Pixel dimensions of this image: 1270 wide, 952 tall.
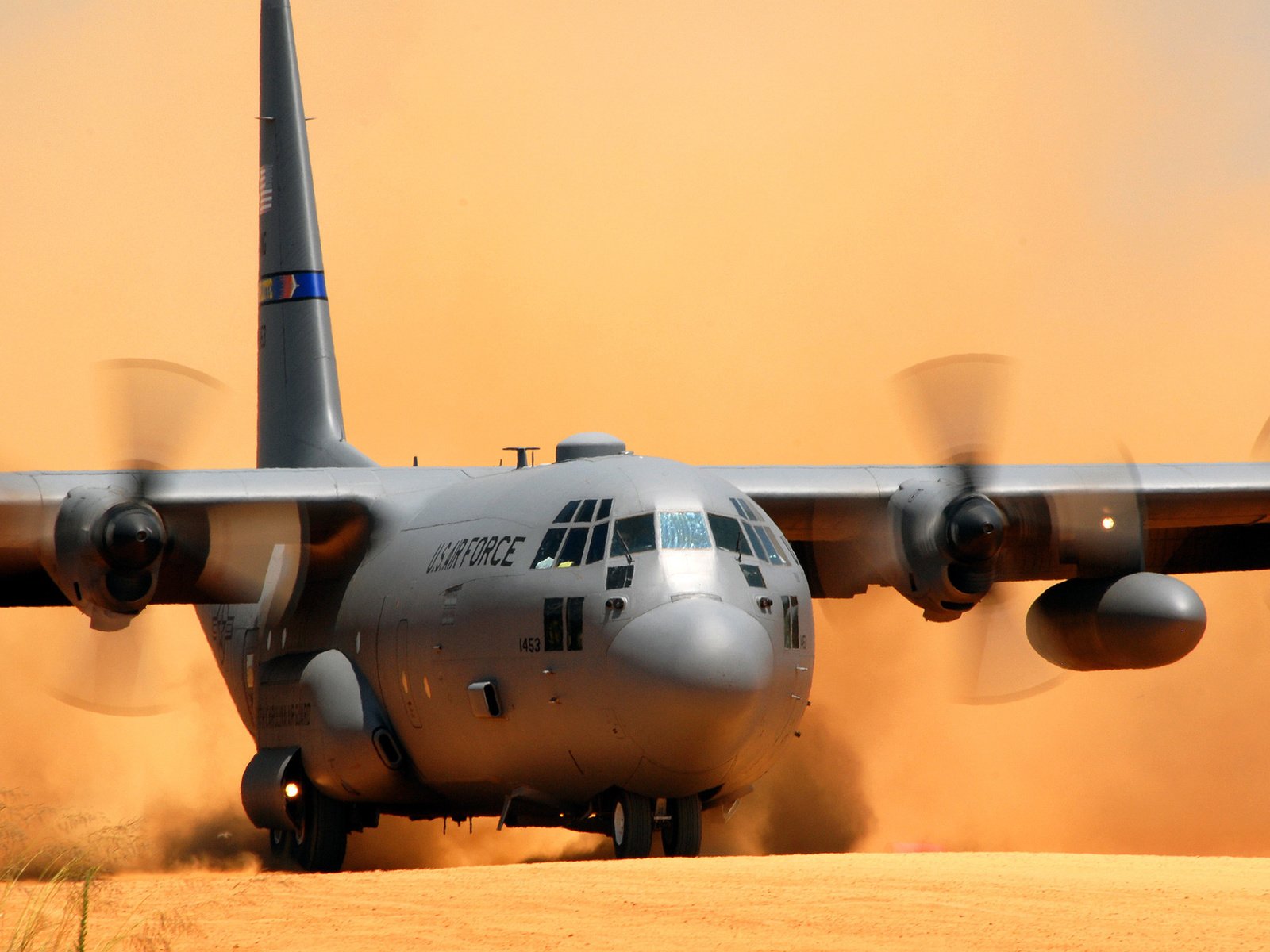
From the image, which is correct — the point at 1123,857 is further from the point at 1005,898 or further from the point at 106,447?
the point at 106,447

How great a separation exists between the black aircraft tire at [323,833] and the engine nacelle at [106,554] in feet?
8.27

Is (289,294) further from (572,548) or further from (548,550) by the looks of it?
(572,548)

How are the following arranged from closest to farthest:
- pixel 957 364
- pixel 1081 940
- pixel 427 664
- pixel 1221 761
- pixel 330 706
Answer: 1. pixel 1081 940
2. pixel 427 664
3. pixel 330 706
4. pixel 957 364
5. pixel 1221 761

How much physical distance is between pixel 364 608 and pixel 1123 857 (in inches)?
262

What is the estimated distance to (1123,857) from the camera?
546 inches

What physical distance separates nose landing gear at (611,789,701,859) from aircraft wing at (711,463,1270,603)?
4.35 metres

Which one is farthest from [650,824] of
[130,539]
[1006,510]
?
[1006,510]

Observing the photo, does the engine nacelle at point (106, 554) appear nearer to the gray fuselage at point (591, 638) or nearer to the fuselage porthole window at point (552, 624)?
the gray fuselage at point (591, 638)

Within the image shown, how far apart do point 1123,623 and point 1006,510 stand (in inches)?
60.1

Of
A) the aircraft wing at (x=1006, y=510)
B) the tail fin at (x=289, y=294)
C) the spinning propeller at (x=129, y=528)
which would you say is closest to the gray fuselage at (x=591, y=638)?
the spinning propeller at (x=129, y=528)

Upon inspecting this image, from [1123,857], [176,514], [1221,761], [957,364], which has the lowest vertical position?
[1221,761]

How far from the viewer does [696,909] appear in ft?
32.8

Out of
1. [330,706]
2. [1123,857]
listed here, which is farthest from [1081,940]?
[330,706]

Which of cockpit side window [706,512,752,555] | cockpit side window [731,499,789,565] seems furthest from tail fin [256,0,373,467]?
cockpit side window [706,512,752,555]
